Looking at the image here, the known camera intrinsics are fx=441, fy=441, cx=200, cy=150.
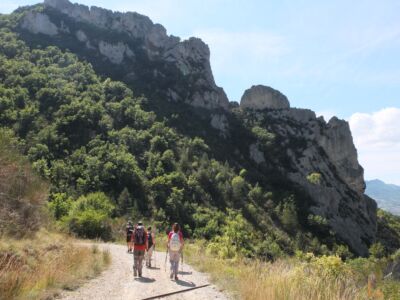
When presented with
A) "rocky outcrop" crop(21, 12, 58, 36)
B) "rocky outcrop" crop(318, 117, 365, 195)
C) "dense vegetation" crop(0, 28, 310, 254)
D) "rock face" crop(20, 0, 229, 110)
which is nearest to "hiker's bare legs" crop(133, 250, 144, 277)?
"dense vegetation" crop(0, 28, 310, 254)

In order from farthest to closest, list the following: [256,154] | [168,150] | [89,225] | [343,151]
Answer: [343,151]
[256,154]
[168,150]
[89,225]

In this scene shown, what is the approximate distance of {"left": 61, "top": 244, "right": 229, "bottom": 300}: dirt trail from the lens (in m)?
11.2

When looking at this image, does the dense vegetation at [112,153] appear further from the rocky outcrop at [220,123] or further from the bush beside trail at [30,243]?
the bush beside trail at [30,243]

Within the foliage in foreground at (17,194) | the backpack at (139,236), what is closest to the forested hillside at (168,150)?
the backpack at (139,236)

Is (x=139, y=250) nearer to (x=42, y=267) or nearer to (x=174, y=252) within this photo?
(x=174, y=252)

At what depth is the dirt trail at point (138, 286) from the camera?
1121 cm

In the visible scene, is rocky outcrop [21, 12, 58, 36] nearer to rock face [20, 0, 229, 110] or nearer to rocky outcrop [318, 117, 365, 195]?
rock face [20, 0, 229, 110]

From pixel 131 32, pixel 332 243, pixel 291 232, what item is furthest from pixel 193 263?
pixel 131 32

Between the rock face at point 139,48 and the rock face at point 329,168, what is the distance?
18566mm

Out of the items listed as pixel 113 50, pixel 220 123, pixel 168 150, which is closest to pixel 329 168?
pixel 220 123

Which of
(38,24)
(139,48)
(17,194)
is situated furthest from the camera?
(139,48)

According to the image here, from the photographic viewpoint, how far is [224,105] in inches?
4636

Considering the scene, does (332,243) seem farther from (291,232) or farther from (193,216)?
(193,216)

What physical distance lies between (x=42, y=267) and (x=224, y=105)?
107 meters
